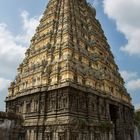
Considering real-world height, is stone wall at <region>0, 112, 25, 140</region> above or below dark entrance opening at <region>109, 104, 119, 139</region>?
below

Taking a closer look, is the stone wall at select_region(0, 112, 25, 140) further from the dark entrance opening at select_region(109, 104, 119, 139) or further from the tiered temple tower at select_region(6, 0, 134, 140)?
the dark entrance opening at select_region(109, 104, 119, 139)

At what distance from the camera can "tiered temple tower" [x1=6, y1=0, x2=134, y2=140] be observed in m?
24.0

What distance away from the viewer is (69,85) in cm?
2383

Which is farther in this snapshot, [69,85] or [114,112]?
[114,112]

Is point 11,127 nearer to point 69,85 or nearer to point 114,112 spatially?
point 69,85

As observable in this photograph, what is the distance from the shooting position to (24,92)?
28.5 meters

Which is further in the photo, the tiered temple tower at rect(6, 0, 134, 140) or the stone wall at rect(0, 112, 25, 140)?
the stone wall at rect(0, 112, 25, 140)

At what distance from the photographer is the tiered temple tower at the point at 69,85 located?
23984mm

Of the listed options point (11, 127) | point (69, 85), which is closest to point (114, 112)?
point (69, 85)

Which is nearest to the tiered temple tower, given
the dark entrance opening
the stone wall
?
the dark entrance opening

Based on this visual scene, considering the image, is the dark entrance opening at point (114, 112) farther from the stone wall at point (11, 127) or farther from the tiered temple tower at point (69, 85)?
the stone wall at point (11, 127)

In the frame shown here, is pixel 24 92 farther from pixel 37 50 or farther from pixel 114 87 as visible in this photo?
pixel 114 87

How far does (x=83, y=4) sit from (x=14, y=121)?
22.4 m

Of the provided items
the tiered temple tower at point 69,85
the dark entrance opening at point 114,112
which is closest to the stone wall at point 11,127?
the tiered temple tower at point 69,85
